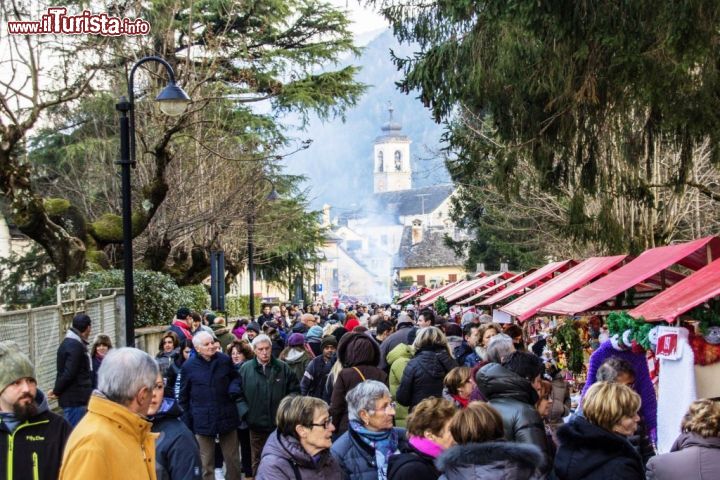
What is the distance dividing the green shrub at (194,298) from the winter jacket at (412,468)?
72.9 feet

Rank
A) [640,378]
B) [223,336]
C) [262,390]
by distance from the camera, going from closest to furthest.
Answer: [640,378]
[262,390]
[223,336]

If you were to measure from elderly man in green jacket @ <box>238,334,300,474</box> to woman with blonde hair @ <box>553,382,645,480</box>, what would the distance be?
19.2 ft

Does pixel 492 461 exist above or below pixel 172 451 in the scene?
above

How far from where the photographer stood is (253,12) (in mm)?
31781

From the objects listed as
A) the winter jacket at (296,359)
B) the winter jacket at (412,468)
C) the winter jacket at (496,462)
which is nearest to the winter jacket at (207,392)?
the winter jacket at (296,359)

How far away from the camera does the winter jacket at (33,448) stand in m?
5.91

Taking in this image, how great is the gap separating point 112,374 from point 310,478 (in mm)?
1654

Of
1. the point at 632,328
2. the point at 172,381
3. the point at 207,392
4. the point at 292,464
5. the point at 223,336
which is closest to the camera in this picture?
the point at 292,464

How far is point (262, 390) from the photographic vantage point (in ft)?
38.1

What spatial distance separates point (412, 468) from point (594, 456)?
3.15ft

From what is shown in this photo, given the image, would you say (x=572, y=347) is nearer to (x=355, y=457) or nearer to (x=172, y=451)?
(x=355, y=457)

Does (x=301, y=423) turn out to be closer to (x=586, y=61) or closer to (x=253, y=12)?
(x=586, y=61)

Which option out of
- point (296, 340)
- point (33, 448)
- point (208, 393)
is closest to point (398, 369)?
point (208, 393)

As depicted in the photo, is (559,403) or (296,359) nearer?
(559,403)
